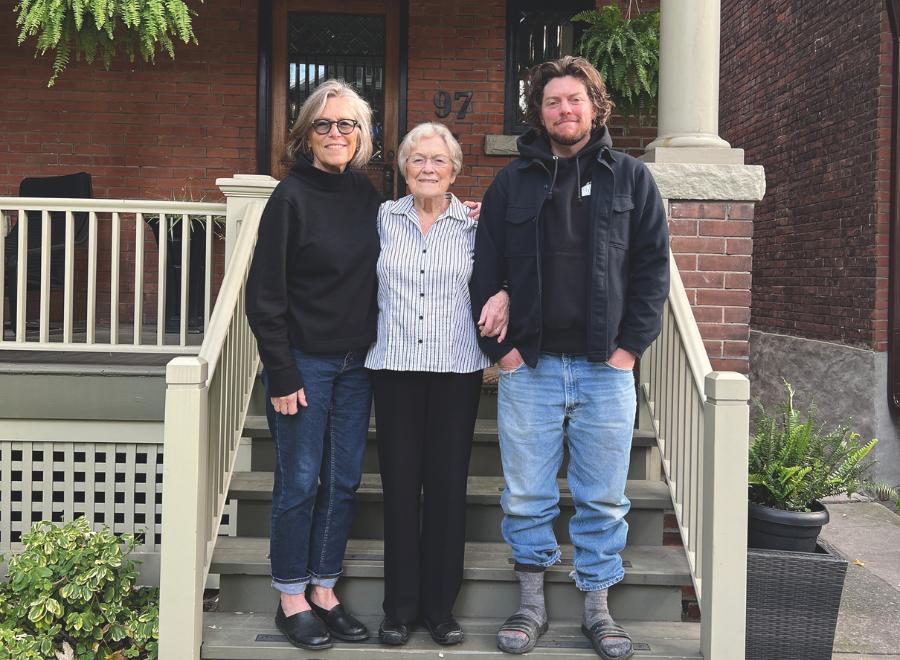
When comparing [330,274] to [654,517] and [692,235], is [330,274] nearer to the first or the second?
[654,517]

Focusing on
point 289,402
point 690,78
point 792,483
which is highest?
point 690,78

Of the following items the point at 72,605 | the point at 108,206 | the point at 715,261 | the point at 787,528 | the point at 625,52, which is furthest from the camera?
the point at 625,52

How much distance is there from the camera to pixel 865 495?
19.6ft

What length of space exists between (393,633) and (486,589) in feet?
1.44

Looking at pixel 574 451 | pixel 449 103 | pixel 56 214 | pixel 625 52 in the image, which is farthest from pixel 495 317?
pixel 56 214

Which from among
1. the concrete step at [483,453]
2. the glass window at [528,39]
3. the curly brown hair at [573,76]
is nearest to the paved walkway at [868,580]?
the concrete step at [483,453]

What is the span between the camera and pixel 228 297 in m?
3.02

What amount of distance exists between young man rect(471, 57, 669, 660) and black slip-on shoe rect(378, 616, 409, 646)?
0.31 meters

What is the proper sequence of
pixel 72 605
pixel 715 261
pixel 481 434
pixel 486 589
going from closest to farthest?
pixel 486 589, pixel 72 605, pixel 481 434, pixel 715 261

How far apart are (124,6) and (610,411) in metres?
2.82

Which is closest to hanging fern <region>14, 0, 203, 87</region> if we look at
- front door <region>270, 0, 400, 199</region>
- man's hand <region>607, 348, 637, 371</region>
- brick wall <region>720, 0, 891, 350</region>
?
front door <region>270, 0, 400, 199</region>

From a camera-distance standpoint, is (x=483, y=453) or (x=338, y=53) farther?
(x=338, y=53)

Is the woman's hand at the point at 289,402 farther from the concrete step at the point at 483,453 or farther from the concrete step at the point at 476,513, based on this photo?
the concrete step at the point at 483,453

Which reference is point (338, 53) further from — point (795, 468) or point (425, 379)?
point (795, 468)
